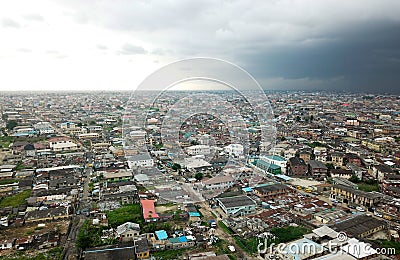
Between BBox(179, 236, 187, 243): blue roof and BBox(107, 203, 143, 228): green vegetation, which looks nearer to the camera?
BBox(179, 236, 187, 243): blue roof

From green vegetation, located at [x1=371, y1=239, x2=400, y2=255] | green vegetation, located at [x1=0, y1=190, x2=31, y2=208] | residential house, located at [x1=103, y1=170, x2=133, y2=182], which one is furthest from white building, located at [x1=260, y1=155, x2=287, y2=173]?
green vegetation, located at [x1=0, y1=190, x2=31, y2=208]

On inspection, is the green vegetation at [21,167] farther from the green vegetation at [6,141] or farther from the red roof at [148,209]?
the red roof at [148,209]

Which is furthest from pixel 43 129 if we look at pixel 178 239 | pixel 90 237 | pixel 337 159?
pixel 337 159

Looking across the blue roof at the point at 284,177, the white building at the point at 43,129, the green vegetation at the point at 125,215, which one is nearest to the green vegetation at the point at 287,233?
the green vegetation at the point at 125,215

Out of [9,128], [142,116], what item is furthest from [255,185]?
[9,128]

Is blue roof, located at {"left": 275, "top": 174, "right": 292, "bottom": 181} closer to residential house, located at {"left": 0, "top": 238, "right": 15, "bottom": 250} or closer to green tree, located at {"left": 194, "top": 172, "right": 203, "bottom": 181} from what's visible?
green tree, located at {"left": 194, "top": 172, "right": 203, "bottom": 181}

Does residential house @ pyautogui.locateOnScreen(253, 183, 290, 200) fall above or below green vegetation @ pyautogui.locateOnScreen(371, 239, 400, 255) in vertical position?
above
